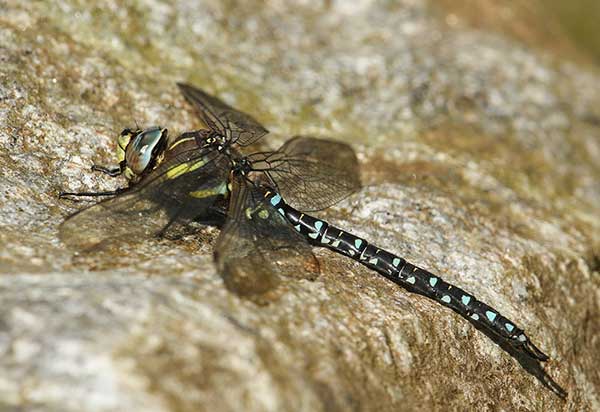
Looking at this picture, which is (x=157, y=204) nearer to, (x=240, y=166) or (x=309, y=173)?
(x=240, y=166)

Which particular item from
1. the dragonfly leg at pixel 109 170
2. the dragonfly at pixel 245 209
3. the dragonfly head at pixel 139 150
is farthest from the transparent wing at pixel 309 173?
the dragonfly leg at pixel 109 170

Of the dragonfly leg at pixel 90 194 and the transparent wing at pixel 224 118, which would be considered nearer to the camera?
the dragonfly leg at pixel 90 194

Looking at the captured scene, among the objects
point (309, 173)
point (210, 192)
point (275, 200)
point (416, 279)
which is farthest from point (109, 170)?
point (416, 279)

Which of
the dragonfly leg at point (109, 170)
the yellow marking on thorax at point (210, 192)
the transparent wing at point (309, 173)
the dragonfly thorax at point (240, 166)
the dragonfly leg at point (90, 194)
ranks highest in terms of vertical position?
the transparent wing at point (309, 173)

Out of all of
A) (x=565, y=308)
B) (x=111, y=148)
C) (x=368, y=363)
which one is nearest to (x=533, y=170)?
(x=565, y=308)

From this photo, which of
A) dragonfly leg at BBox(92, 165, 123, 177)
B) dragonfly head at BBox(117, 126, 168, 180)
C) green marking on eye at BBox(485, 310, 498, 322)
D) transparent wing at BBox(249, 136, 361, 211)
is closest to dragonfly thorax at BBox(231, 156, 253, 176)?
transparent wing at BBox(249, 136, 361, 211)

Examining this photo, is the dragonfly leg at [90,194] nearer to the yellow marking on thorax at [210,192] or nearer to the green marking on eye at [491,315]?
the yellow marking on thorax at [210,192]

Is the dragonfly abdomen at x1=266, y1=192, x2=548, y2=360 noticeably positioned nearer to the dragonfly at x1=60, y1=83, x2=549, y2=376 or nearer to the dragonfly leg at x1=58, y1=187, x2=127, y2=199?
the dragonfly at x1=60, y1=83, x2=549, y2=376
